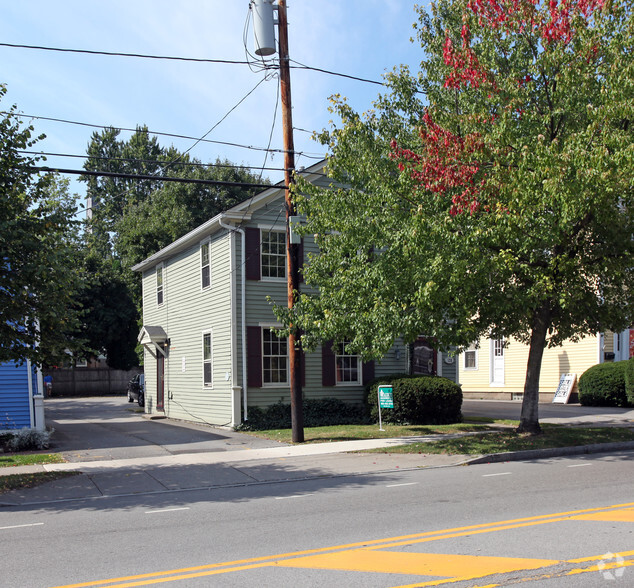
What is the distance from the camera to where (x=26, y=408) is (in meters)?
17.9

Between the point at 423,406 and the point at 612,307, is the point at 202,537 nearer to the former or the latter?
the point at 612,307

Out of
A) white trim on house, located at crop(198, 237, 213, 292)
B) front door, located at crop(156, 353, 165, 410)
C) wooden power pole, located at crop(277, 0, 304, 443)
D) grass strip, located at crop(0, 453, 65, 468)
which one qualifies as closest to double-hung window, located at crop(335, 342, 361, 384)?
white trim on house, located at crop(198, 237, 213, 292)

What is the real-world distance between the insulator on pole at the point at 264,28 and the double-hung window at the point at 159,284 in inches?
516

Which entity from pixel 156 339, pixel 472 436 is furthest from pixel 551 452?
pixel 156 339

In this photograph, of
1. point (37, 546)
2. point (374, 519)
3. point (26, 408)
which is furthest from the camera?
point (26, 408)

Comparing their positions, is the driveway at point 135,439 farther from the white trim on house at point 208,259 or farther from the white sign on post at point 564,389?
the white sign on post at point 564,389

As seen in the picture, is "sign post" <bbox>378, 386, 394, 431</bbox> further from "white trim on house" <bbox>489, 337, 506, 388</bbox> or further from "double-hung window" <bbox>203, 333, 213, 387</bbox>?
"white trim on house" <bbox>489, 337, 506, 388</bbox>

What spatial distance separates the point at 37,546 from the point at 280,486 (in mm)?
4517

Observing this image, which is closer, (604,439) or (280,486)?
(280,486)

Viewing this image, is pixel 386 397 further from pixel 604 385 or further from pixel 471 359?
pixel 471 359

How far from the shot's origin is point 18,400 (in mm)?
17844

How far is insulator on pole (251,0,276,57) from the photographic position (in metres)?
15.5

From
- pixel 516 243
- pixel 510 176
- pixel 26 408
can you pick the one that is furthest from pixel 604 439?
pixel 26 408

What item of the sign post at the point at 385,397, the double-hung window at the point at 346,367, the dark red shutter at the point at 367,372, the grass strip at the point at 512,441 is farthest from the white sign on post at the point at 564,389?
the sign post at the point at 385,397
